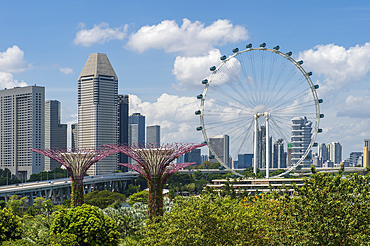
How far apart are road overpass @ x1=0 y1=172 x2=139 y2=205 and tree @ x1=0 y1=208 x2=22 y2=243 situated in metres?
88.2

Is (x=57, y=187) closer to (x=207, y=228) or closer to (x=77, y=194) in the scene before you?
(x=77, y=194)

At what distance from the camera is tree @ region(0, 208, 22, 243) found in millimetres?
34062

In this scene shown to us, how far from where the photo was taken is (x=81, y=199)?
5678 centimetres

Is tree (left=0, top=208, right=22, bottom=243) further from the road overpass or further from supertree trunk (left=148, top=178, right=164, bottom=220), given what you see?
the road overpass

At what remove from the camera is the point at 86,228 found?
3797cm

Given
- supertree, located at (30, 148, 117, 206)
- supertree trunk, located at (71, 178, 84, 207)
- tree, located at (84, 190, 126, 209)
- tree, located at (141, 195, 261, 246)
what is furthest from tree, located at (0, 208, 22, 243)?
tree, located at (84, 190, 126, 209)

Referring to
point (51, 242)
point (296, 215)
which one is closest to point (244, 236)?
point (296, 215)

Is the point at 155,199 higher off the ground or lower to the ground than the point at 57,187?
higher

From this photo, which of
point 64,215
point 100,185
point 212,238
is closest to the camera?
point 212,238

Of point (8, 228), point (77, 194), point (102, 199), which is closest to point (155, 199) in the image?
point (8, 228)

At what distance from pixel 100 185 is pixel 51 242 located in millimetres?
146365

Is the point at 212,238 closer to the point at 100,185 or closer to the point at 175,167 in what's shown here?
the point at 175,167

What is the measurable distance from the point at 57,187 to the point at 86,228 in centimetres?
10658

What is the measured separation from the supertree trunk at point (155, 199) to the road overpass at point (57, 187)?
279 feet
